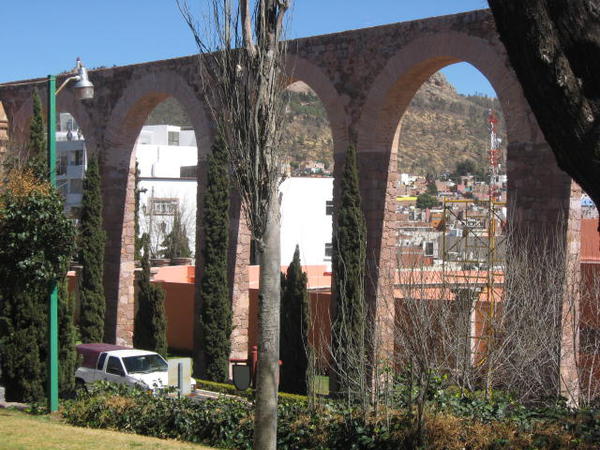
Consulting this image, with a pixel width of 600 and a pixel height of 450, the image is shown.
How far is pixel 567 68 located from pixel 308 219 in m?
31.8

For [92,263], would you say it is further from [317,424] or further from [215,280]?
[317,424]

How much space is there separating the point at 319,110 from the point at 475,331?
70.8 meters

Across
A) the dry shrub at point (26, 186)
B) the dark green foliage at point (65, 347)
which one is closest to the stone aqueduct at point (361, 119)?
the dark green foliage at point (65, 347)

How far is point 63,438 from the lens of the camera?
29.9 feet

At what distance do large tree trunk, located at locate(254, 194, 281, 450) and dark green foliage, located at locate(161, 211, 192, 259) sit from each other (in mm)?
30600

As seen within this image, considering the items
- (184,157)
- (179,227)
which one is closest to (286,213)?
(179,227)

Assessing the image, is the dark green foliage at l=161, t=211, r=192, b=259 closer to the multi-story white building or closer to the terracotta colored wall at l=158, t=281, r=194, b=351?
the multi-story white building

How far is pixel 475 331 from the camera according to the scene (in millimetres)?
13305

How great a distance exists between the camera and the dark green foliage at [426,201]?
59.6 m

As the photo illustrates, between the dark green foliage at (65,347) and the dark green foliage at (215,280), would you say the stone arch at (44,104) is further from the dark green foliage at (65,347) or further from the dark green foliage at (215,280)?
the dark green foliage at (65,347)

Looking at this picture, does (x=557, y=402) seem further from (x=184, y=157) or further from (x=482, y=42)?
(x=184, y=157)

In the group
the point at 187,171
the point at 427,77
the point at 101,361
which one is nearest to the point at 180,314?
the point at 101,361

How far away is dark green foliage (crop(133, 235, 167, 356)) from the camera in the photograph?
17.9 metres

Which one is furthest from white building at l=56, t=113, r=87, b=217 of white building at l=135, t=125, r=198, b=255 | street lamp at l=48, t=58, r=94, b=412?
street lamp at l=48, t=58, r=94, b=412
